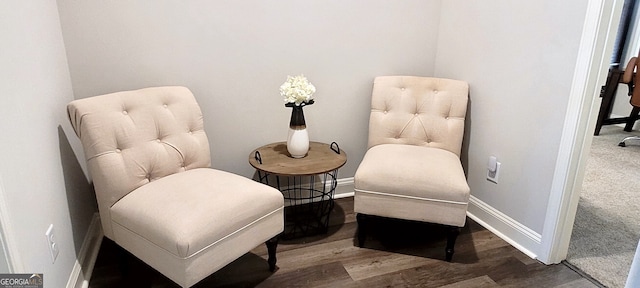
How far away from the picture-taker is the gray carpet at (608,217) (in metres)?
2.10

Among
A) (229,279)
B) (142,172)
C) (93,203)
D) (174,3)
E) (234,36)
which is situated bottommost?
(229,279)

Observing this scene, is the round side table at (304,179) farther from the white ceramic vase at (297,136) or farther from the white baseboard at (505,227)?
→ the white baseboard at (505,227)

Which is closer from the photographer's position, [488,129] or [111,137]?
[111,137]

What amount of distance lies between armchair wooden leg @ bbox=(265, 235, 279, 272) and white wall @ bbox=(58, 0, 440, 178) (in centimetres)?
69

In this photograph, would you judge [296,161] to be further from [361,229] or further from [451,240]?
[451,240]

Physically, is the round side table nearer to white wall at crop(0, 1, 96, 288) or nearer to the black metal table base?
the black metal table base

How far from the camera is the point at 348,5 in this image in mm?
2465

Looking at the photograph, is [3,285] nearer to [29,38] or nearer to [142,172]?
[142,172]

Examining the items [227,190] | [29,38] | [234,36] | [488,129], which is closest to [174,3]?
[234,36]

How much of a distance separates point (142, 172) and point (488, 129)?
1.93 meters

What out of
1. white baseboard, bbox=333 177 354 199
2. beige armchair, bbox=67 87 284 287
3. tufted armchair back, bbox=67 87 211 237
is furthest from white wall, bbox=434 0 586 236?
tufted armchair back, bbox=67 87 211 237

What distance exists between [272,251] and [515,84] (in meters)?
1.57

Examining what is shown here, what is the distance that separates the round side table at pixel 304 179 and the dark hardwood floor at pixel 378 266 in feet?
0.56

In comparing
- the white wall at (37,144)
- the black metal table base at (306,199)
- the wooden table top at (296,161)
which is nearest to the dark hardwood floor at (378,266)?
the black metal table base at (306,199)
